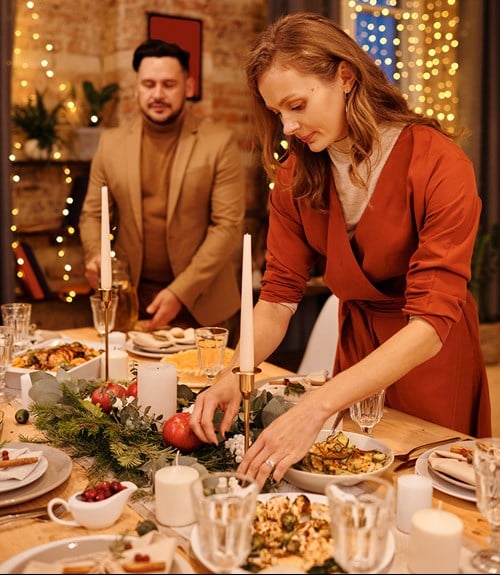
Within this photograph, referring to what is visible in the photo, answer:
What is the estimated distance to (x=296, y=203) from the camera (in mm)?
1968

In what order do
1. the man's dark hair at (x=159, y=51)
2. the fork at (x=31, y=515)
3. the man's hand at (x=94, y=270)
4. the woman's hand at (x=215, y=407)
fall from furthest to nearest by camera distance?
1. the man's dark hair at (x=159, y=51)
2. the man's hand at (x=94, y=270)
3. the woman's hand at (x=215, y=407)
4. the fork at (x=31, y=515)

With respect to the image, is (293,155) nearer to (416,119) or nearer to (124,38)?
(416,119)

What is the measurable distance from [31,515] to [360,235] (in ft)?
3.23

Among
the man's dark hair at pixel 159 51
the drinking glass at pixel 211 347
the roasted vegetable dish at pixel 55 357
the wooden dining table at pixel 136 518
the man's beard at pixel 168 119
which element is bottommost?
the wooden dining table at pixel 136 518

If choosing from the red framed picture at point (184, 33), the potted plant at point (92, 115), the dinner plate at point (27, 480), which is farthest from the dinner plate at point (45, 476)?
the red framed picture at point (184, 33)

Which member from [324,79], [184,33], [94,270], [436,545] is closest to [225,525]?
[436,545]

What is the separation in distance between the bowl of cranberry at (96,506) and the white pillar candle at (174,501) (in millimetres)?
59

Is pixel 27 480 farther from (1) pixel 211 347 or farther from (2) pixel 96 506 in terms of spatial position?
(1) pixel 211 347

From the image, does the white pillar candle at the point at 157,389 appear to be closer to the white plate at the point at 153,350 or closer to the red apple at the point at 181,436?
the red apple at the point at 181,436

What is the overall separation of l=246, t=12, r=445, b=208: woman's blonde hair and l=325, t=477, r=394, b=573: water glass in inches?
37.4

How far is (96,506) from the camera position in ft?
3.92

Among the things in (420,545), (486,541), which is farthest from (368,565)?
(486,541)

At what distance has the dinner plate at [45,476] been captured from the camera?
1288 millimetres

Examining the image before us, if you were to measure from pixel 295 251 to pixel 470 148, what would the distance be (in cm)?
393
